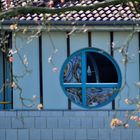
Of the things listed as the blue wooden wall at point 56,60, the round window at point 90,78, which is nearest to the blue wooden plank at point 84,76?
the round window at point 90,78

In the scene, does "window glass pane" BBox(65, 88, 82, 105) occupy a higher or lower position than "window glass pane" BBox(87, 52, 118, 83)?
lower

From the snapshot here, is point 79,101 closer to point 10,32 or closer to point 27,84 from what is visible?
point 27,84

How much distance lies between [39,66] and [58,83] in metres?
0.47

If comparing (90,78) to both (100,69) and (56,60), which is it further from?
(56,60)

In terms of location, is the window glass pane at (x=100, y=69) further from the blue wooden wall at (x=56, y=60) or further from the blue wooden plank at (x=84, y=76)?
the blue wooden wall at (x=56, y=60)

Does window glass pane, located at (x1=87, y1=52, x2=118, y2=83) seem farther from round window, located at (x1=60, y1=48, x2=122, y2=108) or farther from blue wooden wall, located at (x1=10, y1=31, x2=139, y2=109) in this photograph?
blue wooden wall, located at (x1=10, y1=31, x2=139, y2=109)

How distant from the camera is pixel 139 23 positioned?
10242 mm

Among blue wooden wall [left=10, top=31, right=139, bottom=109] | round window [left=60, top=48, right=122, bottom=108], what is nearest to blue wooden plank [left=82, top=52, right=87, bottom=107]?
round window [left=60, top=48, right=122, bottom=108]

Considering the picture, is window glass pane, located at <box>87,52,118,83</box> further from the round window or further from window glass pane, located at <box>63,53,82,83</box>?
window glass pane, located at <box>63,53,82,83</box>

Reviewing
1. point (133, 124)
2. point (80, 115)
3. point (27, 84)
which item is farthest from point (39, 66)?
point (133, 124)

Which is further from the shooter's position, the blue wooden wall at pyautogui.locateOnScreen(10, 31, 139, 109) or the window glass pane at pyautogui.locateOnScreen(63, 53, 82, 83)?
the window glass pane at pyautogui.locateOnScreen(63, 53, 82, 83)

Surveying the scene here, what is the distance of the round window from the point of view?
11.1 m

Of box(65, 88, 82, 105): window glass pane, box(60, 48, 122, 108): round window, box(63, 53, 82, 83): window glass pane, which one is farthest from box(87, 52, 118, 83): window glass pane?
box(65, 88, 82, 105): window glass pane

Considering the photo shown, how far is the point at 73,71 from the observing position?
11211 mm
